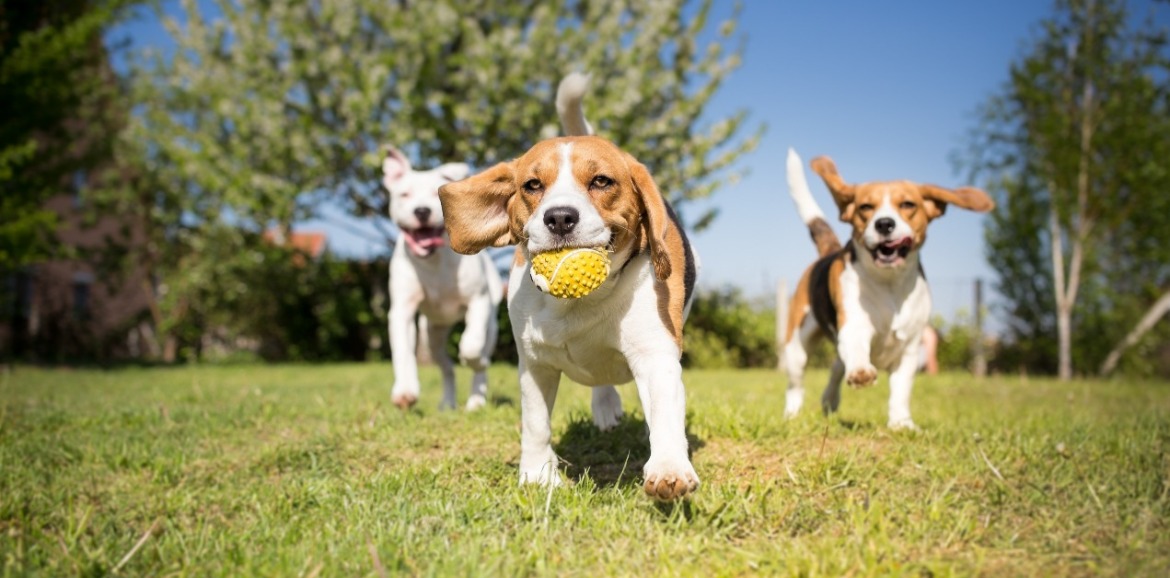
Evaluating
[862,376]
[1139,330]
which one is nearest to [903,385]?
[862,376]

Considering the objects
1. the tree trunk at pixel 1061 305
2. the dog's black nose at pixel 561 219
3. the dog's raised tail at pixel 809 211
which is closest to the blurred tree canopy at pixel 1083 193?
the tree trunk at pixel 1061 305

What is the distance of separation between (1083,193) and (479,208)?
50.6 ft

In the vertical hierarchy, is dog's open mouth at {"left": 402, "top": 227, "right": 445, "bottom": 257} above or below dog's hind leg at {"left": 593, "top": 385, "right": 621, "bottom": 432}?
above

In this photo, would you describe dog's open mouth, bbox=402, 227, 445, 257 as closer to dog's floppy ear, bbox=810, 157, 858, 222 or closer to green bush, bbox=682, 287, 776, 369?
dog's floppy ear, bbox=810, 157, 858, 222

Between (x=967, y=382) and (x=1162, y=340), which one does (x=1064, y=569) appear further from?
(x=1162, y=340)

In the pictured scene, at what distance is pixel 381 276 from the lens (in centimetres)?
1612

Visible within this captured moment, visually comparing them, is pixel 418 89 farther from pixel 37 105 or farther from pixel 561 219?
pixel 561 219

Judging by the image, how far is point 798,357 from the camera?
5.72m

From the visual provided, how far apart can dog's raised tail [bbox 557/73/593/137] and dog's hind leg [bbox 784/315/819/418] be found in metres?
2.41

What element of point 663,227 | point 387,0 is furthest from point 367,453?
point 387,0

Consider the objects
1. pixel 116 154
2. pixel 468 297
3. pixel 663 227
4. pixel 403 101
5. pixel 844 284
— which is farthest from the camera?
pixel 116 154

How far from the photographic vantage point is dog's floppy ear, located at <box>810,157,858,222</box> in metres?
5.22

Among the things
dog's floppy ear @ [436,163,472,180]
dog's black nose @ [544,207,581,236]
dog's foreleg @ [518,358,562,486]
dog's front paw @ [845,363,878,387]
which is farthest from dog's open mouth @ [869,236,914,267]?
dog's floppy ear @ [436,163,472,180]

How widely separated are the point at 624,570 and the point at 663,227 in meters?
1.22
